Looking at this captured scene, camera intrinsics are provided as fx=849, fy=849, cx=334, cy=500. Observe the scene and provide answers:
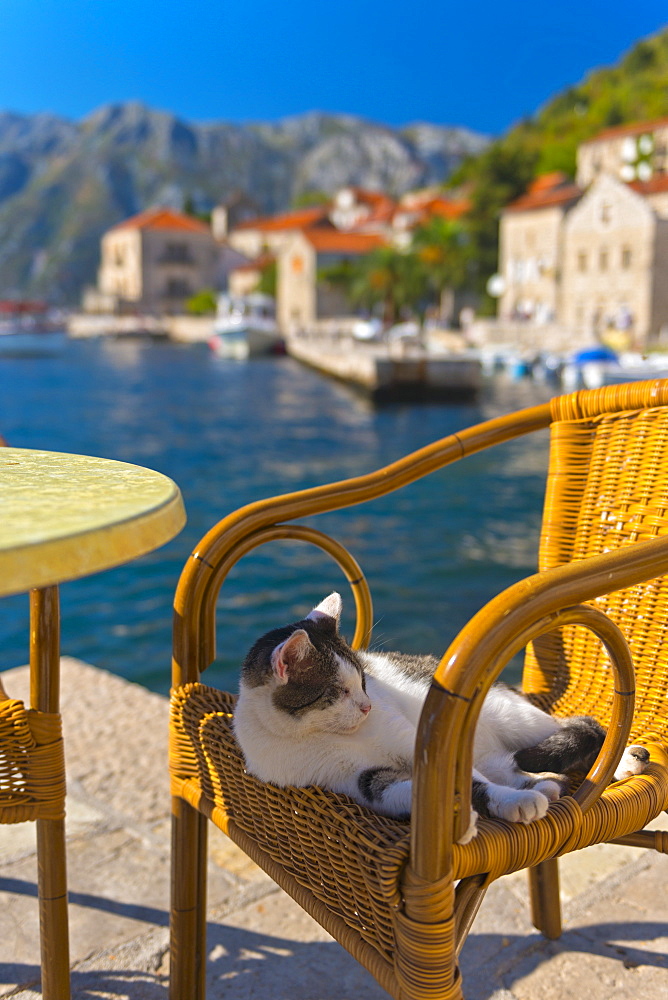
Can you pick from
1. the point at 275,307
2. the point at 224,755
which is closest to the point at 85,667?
the point at 224,755

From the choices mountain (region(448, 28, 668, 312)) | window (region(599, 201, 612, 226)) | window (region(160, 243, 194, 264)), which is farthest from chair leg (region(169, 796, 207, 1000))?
window (region(160, 243, 194, 264))

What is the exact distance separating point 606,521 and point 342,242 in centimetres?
5806

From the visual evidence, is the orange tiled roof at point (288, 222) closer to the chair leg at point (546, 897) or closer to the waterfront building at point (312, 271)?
the waterfront building at point (312, 271)

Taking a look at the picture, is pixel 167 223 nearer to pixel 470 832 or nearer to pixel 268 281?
pixel 268 281

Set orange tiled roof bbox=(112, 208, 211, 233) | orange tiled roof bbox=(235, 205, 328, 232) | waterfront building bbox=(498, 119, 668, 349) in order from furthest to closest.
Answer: orange tiled roof bbox=(112, 208, 211, 233)
orange tiled roof bbox=(235, 205, 328, 232)
waterfront building bbox=(498, 119, 668, 349)

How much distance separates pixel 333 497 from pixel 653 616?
1.97ft

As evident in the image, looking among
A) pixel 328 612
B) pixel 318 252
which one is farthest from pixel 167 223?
pixel 328 612

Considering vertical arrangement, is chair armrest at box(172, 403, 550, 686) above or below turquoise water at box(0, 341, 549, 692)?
above

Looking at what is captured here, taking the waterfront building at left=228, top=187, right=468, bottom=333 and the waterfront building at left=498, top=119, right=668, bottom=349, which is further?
the waterfront building at left=228, top=187, right=468, bottom=333

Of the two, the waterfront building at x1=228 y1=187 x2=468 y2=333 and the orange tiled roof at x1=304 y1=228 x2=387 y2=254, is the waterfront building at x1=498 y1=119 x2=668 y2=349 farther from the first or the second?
the orange tiled roof at x1=304 y1=228 x2=387 y2=254

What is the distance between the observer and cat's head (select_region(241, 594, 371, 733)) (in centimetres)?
111

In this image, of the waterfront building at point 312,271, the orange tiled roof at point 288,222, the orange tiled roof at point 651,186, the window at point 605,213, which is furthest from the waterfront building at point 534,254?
the orange tiled roof at point 288,222

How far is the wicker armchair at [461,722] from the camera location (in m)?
0.91

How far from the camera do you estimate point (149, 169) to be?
15350 centimetres
